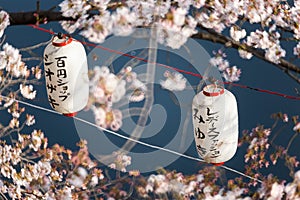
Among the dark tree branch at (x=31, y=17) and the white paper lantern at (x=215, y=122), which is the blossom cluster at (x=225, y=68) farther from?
the dark tree branch at (x=31, y=17)

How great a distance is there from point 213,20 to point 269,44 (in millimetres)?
516

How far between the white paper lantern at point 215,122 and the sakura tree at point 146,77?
0.37ft

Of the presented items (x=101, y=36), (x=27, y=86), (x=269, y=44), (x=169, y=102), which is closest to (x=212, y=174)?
(x=269, y=44)

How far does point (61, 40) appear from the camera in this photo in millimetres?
3549

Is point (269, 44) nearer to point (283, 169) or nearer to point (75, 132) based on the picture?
point (283, 169)

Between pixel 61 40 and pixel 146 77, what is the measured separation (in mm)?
772

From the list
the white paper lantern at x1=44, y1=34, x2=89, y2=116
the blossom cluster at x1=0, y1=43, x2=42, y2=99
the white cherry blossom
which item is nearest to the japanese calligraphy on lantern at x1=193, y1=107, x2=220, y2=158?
the white paper lantern at x1=44, y1=34, x2=89, y2=116

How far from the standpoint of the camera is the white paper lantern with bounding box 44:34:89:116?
354 cm

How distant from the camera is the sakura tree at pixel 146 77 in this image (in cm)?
279

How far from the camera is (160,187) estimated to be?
363 cm

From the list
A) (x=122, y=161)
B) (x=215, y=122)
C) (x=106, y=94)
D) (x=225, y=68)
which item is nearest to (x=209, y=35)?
(x=215, y=122)

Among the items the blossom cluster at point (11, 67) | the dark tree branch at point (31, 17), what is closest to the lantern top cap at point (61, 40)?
the dark tree branch at point (31, 17)

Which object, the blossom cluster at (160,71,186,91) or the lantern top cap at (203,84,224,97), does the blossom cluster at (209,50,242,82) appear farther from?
the lantern top cap at (203,84,224,97)

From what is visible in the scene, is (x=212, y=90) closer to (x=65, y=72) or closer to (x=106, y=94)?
(x=106, y=94)
